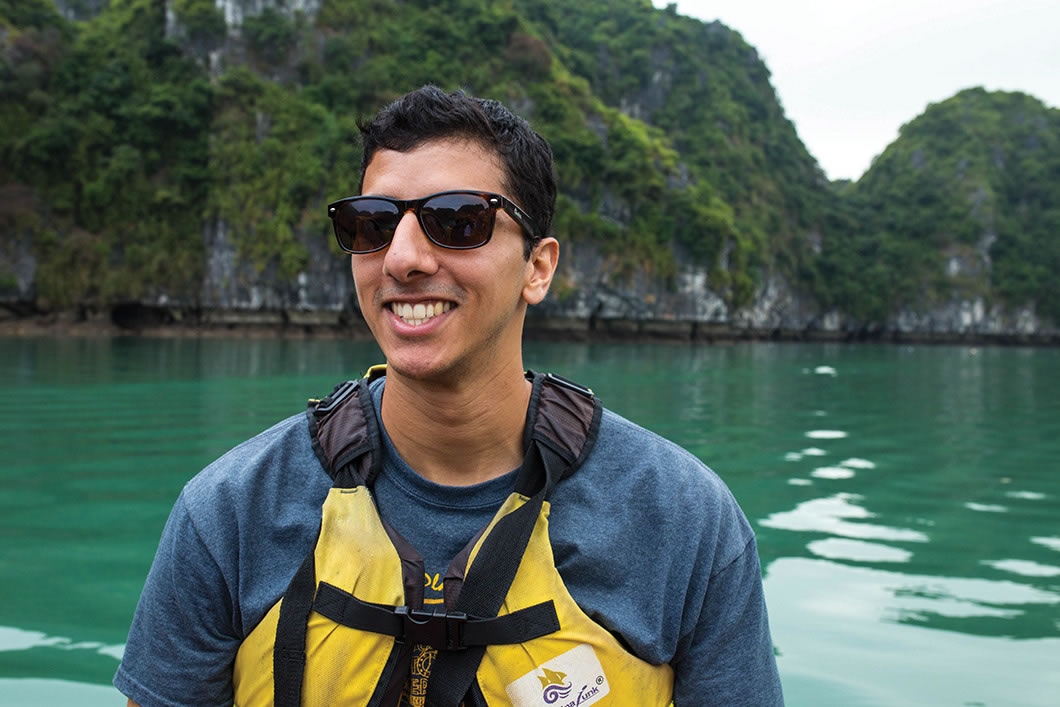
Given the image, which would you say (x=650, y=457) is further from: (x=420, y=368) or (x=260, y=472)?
(x=260, y=472)

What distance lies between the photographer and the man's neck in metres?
1.33

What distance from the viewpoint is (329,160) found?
131ft

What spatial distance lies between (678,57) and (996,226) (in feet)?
101

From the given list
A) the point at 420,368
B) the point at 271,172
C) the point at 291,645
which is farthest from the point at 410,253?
the point at 271,172

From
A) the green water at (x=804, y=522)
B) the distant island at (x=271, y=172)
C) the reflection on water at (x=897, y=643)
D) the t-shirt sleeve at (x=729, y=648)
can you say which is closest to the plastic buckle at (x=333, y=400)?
the t-shirt sleeve at (x=729, y=648)

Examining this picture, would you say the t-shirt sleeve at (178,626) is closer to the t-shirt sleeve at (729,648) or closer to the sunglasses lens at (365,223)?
the sunglasses lens at (365,223)

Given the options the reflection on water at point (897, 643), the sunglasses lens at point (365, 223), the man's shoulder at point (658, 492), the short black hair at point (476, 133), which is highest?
the short black hair at point (476, 133)

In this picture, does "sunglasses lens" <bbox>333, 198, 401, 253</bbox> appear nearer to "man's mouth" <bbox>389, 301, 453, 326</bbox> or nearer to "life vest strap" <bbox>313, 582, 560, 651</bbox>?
"man's mouth" <bbox>389, 301, 453, 326</bbox>

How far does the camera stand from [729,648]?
1.27 meters

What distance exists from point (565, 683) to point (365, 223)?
80 centimetres

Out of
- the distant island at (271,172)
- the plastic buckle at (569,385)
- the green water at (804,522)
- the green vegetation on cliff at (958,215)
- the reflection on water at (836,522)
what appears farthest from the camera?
the green vegetation on cliff at (958,215)

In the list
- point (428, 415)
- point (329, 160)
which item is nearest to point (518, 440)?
point (428, 415)

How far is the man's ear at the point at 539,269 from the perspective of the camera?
140 centimetres

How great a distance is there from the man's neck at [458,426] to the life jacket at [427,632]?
0.12 metres
